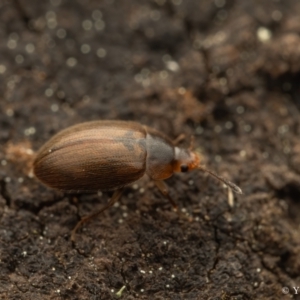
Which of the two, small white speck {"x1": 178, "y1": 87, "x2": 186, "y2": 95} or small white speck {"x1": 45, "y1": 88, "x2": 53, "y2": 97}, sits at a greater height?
small white speck {"x1": 45, "y1": 88, "x2": 53, "y2": 97}

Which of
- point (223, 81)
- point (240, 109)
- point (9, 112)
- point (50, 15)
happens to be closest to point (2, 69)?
point (9, 112)

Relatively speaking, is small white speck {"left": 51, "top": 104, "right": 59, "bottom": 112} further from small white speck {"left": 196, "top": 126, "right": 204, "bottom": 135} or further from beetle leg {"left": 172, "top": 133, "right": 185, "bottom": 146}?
small white speck {"left": 196, "top": 126, "right": 204, "bottom": 135}

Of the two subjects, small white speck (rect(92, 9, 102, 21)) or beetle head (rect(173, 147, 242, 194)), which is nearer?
beetle head (rect(173, 147, 242, 194))

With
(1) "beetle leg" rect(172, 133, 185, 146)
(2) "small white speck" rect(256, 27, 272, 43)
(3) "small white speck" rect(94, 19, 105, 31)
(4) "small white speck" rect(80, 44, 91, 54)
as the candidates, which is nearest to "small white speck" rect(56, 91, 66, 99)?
(4) "small white speck" rect(80, 44, 91, 54)

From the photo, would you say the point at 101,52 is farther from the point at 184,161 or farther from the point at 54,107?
the point at 184,161

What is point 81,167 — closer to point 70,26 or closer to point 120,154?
point 120,154

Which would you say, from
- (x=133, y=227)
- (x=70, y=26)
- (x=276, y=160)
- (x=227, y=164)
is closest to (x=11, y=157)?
(x=133, y=227)

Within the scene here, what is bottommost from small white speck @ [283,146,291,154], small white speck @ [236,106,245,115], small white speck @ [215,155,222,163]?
small white speck @ [283,146,291,154]

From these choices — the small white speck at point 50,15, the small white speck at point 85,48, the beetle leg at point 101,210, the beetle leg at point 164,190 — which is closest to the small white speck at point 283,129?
the beetle leg at point 164,190
